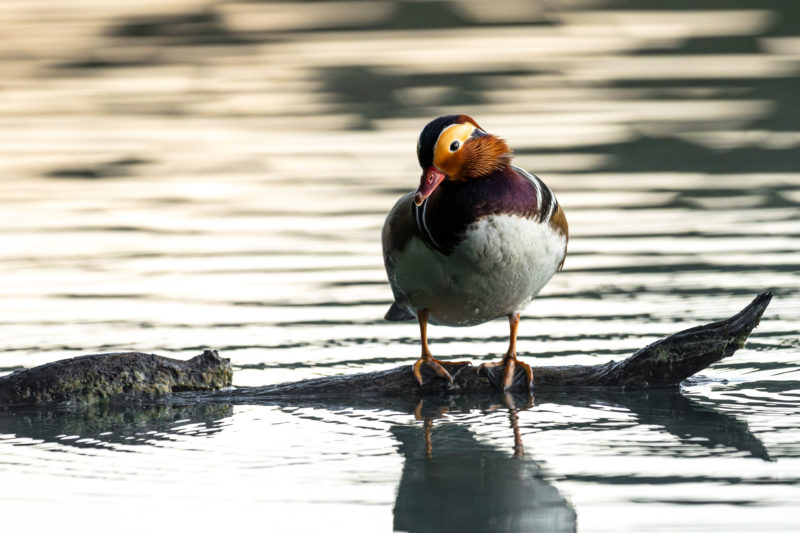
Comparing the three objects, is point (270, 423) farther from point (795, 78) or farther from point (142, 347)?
point (795, 78)

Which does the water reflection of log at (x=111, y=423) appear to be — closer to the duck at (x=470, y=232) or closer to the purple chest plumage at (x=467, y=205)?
the duck at (x=470, y=232)

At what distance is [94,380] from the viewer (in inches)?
267

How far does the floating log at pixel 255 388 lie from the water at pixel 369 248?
10cm

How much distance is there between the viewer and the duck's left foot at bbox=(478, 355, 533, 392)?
6.91m

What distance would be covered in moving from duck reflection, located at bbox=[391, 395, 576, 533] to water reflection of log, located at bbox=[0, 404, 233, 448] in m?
0.95

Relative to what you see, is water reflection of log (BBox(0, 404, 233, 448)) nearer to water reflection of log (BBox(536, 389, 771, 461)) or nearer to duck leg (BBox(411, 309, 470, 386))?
duck leg (BBox(411, 309, 470, 386))

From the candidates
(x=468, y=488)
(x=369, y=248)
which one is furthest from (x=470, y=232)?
(x=369, y=248)

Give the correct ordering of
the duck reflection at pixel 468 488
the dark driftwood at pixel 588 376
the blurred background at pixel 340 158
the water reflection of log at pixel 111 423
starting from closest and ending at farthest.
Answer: the duck reflection at pixel 468 488 < the water reflection of log at pixel 111 423 < the dark driftwood at pixel 588 376 < the blurred background at pixel 340 158

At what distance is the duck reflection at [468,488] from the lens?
191 inches

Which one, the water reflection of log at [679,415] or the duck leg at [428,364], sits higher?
the duck leg at [428,364]

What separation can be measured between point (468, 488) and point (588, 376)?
1.66 m

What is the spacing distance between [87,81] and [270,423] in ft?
41.0

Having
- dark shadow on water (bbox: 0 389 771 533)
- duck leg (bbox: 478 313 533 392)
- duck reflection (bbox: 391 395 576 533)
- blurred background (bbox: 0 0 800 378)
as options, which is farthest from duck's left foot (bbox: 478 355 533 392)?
blurred background (bbox: 0 0 800 378)

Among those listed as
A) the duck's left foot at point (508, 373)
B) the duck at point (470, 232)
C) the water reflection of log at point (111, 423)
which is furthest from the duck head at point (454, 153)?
the water reflection of log at point (111, 423)
